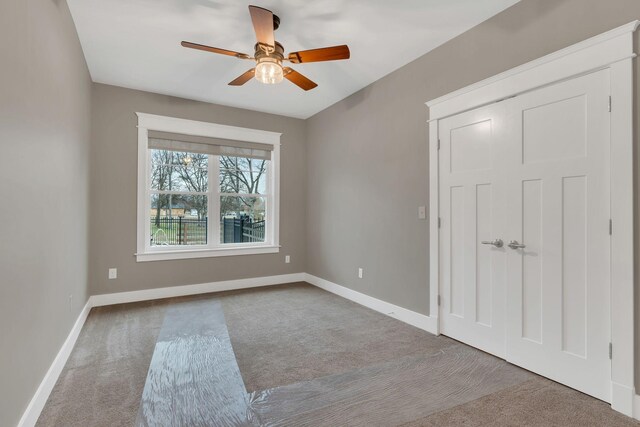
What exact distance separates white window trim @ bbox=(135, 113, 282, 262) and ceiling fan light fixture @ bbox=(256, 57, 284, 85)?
2232mm

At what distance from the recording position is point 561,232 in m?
2.21

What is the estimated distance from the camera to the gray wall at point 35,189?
147 centimetres

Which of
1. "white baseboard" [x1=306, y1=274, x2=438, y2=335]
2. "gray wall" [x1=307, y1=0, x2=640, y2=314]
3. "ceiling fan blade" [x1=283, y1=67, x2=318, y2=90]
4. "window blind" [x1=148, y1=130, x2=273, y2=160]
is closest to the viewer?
"gray wall" [x1=307, y1=0, x2=640, y2=314]

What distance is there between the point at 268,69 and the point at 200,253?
2933 mm

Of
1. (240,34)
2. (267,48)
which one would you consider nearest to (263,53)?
(267,48)

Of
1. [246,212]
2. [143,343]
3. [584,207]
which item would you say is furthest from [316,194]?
[584,207]

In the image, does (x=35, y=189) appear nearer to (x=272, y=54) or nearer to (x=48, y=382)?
(x=48, y=382)

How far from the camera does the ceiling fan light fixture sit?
103 inches

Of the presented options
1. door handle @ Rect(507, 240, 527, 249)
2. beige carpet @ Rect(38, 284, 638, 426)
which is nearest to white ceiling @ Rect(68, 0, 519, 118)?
door handle @ Rect(507, 240, 527, 249)

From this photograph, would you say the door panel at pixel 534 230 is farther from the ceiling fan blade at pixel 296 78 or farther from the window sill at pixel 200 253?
the window sill at pixel 200 253

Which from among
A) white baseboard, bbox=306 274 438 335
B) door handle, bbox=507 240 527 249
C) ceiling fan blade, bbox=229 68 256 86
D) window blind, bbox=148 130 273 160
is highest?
ceiling fan blade, bbox=229 68 256 86

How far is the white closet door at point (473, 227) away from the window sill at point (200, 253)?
288 centimetres

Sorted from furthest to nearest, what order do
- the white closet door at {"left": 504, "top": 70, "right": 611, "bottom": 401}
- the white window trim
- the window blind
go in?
the window blind
the white window trim
the white closet door at {"left": 504, "top": 70, "right": 611, "bottom": 401}

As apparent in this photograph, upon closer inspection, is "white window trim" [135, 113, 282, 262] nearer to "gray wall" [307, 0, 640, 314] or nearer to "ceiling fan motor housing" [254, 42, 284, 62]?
"gray wall" [307, 0, 640, 314]
